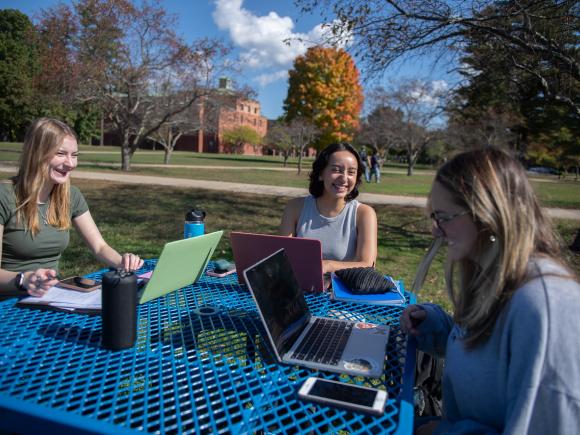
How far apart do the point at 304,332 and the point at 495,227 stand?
806 millimetres

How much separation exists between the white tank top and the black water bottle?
1774mm

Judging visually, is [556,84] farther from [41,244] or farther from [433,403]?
[41,244]

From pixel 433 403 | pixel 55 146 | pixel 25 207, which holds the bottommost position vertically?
pixel 433 403

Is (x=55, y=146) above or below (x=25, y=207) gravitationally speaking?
above

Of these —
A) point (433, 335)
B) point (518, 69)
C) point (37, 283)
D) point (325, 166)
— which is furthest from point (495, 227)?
point (518, 69)

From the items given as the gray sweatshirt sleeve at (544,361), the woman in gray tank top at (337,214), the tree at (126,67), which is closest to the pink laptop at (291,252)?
the woman in gray tank top at (337,214)

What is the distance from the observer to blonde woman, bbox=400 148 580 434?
108cm

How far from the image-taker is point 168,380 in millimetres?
1294

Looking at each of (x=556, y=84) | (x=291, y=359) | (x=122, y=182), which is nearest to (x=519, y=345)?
(x=291, y=359)

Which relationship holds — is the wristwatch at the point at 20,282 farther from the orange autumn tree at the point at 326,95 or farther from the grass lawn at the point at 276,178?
the orange autumn tree at the point at 326,95

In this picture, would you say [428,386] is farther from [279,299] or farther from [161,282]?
[161,282]

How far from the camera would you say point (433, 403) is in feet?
6.18

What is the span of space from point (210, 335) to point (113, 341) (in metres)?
0.35

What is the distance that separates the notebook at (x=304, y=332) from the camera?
143 centimetres
